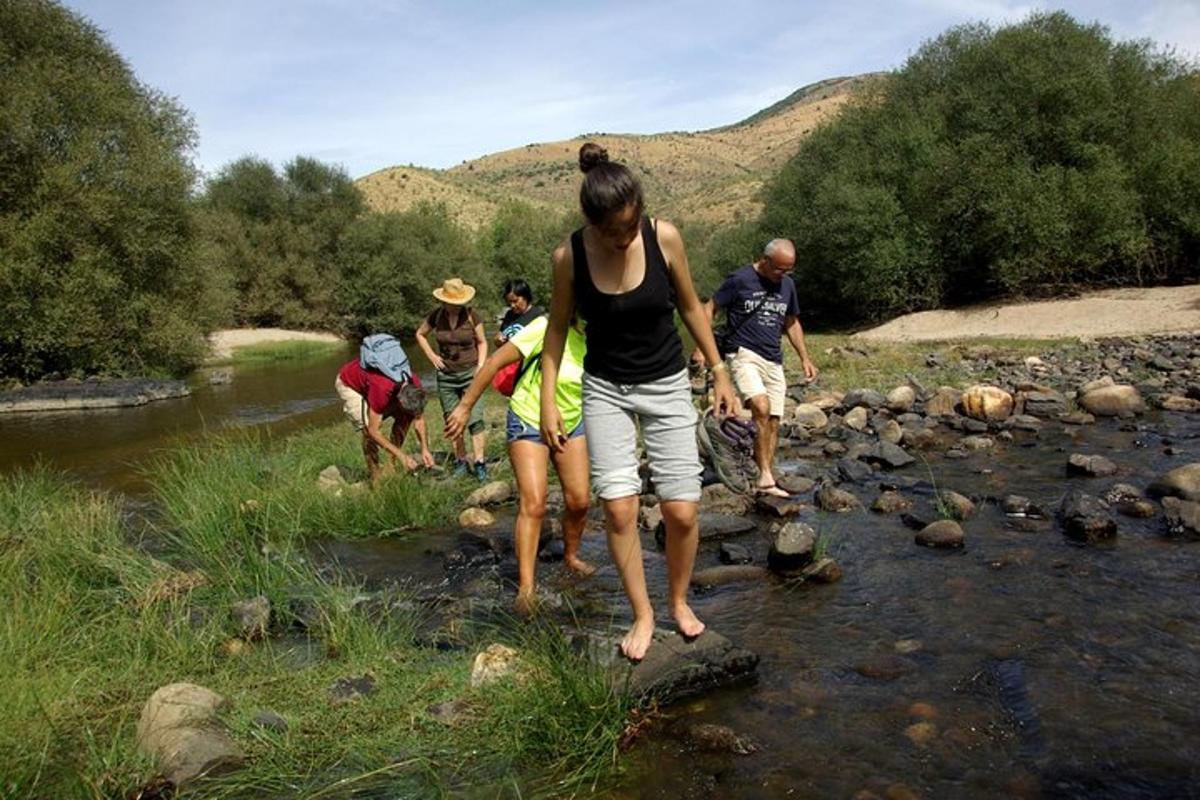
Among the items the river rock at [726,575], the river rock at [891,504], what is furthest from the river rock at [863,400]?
the river rock at [726,575]

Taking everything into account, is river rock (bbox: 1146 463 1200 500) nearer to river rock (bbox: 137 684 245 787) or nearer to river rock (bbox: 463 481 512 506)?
river rock (bbox: 463 481 512 506)

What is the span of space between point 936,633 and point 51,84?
31028 mm

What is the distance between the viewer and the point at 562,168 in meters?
150

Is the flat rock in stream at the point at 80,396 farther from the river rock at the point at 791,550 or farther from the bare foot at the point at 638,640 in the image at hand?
the bare foot at the point at 638,640

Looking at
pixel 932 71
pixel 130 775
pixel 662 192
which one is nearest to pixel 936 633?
pixel 130 775

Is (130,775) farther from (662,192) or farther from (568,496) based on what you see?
(662,192)

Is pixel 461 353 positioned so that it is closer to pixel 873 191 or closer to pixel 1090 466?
pixel 1090 466

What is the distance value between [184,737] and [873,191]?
118 feet

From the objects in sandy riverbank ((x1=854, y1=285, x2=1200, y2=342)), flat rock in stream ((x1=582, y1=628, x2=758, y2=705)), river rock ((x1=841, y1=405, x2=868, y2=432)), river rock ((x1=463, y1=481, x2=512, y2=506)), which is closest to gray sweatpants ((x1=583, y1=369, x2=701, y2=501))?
flat rock in stream ((x1=582, y1=628, x2=758, y2=705))

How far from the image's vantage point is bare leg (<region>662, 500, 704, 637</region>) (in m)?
3.92

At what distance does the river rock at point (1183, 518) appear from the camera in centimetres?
586

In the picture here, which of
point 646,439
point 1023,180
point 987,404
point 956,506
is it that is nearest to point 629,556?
point 646,439

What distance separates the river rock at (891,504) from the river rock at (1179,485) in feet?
6.35

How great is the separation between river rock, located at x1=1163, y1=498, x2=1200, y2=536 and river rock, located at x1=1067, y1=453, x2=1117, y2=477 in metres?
1.76
